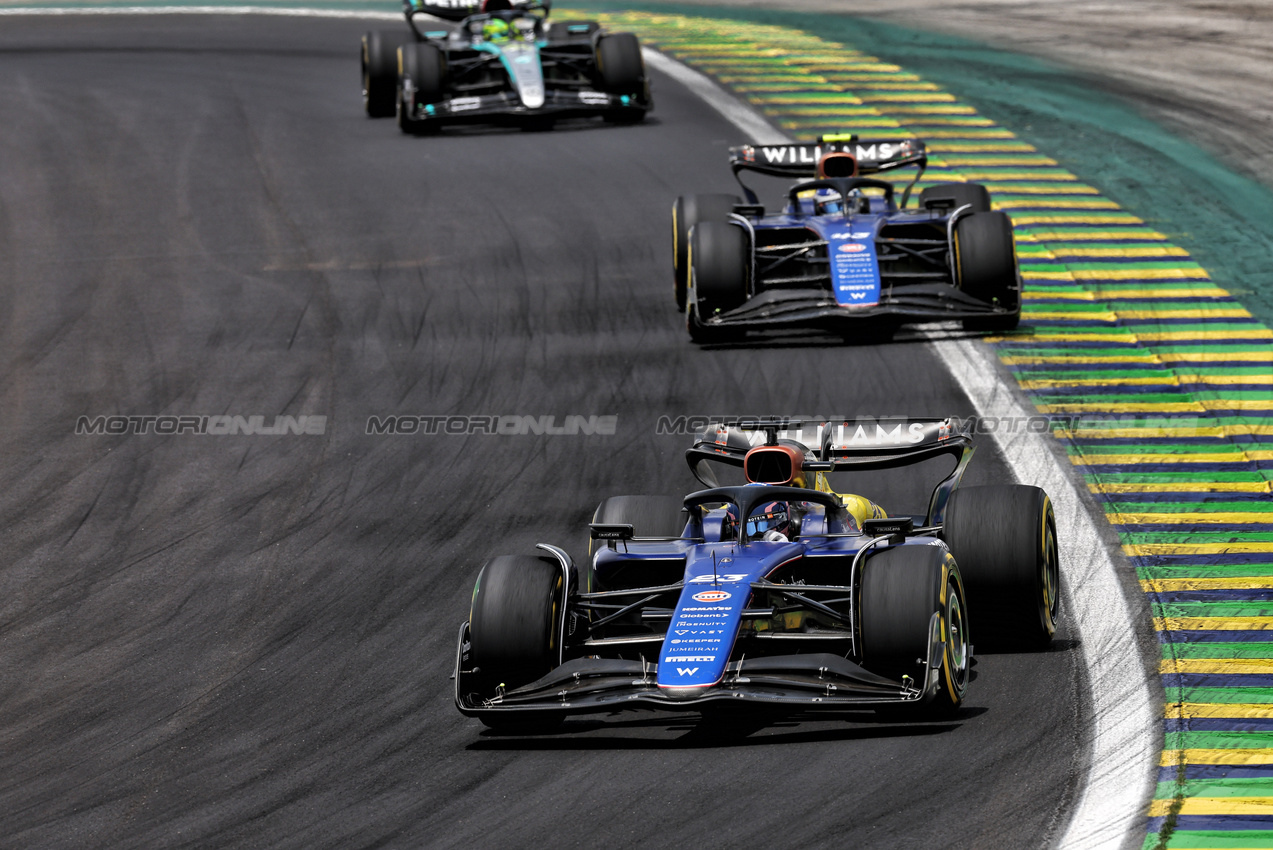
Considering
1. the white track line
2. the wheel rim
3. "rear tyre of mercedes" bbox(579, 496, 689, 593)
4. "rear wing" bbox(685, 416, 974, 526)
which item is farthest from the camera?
"rear wing" bbox(685, 416, 974, 526)

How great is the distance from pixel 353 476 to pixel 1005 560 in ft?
19.0

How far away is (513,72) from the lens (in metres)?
22.7

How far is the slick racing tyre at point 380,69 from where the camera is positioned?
2384 centimetres

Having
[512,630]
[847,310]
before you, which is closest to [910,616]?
[512,630]

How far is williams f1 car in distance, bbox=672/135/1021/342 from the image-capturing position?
15531 millimetres

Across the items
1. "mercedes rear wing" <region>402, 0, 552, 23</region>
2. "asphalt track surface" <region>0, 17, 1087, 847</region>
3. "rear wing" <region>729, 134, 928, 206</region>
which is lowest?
"asphalt track surface" <region>0, 17, 1087, 847</region>

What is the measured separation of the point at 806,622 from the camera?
9352 millimetres

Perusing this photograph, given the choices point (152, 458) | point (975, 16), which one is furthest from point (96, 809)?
point (975, 16)

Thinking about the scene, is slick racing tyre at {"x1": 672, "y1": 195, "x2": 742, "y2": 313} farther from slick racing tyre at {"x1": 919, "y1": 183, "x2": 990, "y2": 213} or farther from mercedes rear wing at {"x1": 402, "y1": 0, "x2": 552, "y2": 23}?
mercedes rear wing at {"x1": 402, "y1": 0, "x2": 552, "y2": 23}

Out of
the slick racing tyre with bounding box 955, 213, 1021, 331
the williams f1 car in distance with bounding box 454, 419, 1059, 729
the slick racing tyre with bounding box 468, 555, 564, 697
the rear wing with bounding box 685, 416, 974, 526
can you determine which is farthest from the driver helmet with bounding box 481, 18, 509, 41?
the slick racing tyre with bounding box 468, 555, 564, 697

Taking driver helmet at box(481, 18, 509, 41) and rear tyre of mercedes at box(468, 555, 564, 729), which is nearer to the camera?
rear tyre of mercedes at box(468, 555, 564, 729)

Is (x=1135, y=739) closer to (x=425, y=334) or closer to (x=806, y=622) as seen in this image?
(x=806, y=622)

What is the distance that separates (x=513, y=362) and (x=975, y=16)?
15367mm

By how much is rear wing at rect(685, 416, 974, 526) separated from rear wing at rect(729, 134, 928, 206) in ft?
20.8
